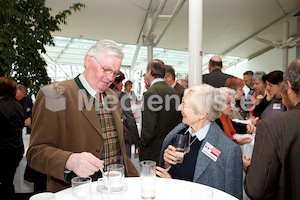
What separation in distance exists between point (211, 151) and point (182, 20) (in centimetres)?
883

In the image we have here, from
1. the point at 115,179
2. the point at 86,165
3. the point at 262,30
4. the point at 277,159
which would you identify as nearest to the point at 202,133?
the point at 277,159

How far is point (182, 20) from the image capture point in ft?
31.4

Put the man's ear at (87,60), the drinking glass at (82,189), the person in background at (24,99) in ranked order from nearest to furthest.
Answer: the drinking glass at (82,189) < the man's ear at (87,60) < the person in background at (24,99)

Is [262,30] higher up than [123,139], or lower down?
higher up

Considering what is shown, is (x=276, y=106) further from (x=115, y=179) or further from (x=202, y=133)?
(x=115, y=179)

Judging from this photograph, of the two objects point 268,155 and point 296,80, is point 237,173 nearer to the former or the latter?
point 268,155

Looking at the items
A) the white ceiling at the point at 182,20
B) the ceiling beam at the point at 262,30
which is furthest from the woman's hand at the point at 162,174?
the ceiling beam at the point at 262,30

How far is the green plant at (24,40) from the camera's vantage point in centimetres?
370

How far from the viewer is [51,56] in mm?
17328

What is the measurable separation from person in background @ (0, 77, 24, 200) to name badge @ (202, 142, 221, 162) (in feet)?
8.01

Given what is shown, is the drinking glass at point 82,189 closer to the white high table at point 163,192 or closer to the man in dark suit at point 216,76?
the white high table at point 163,192

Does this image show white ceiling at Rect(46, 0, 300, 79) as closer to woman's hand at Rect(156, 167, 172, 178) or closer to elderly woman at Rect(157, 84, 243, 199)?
elderly woman at Rect(157, 84, 243, 199)

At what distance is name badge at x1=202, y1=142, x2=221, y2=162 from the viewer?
1.64 metres

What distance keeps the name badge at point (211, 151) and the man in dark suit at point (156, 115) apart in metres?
1.15
